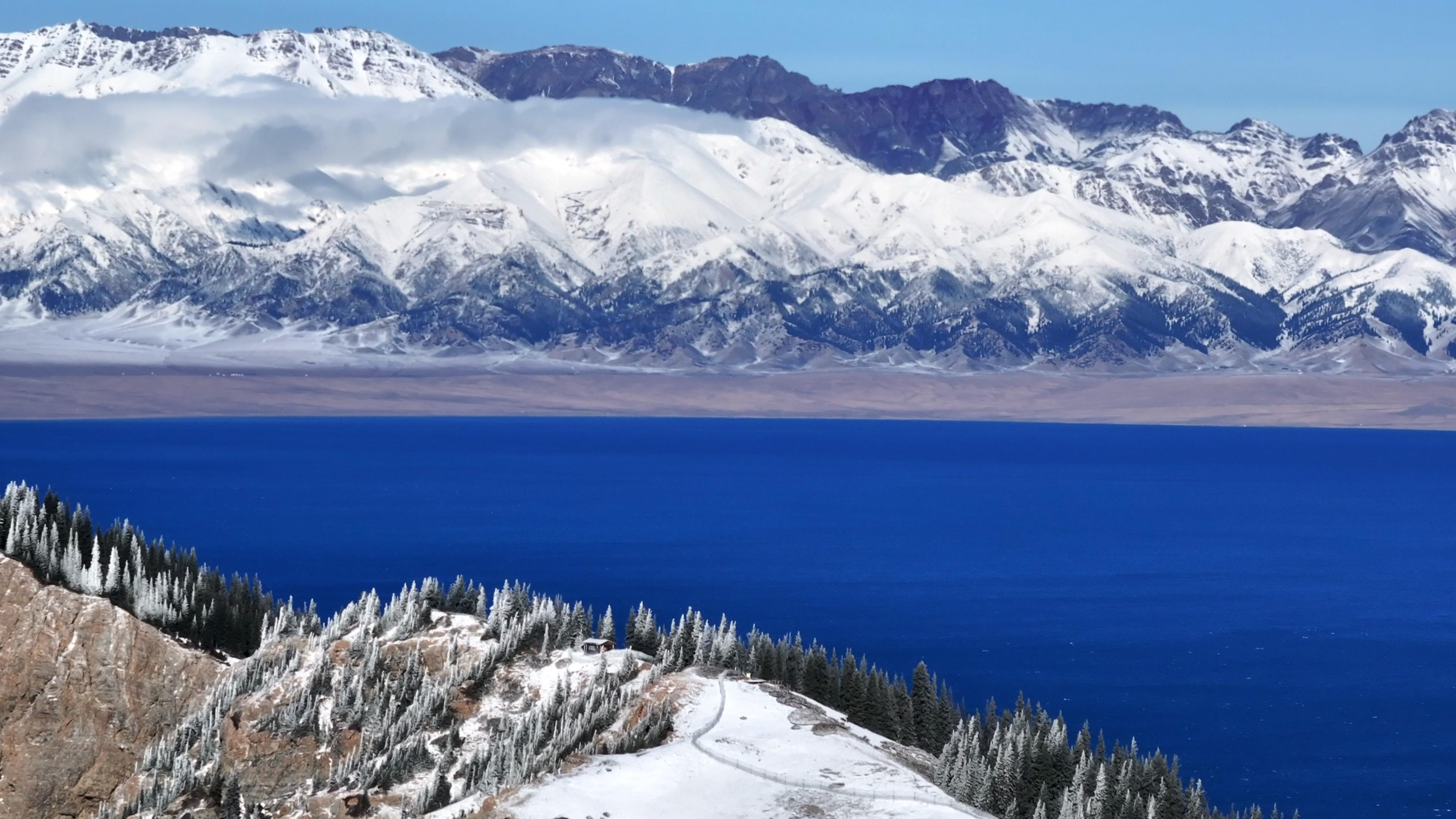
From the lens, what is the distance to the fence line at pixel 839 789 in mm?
88938

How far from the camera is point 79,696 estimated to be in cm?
11662

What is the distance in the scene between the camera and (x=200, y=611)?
127 meters

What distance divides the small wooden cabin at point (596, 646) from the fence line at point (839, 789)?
17052 mm

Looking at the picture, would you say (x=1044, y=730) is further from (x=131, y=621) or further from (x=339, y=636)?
(x=131, y=621)

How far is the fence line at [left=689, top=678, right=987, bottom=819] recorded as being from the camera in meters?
88.9

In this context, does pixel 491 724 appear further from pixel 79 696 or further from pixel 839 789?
pixel 79 696

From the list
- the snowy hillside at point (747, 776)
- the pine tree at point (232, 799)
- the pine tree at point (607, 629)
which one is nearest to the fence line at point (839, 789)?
the snowy hillside at point (747, 776)

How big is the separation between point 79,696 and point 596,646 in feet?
104

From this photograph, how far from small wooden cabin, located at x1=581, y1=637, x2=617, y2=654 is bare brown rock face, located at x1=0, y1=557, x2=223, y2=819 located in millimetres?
23870

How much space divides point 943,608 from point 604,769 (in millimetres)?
104646

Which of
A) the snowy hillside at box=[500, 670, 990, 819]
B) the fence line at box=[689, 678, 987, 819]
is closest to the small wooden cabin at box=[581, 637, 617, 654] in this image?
the snowy hillside at box=[500, 670, 990, 819]

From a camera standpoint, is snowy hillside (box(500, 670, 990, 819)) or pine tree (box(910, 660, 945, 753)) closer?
snowy hillside (box(500, 670, 990, 819))

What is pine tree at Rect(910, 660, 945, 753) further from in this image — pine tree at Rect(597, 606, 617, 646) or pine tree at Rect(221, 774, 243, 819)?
pine tree at Rect(221, 774, 243, 819)

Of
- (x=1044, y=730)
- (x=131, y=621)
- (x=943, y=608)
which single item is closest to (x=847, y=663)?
(x=1044, y=730)
